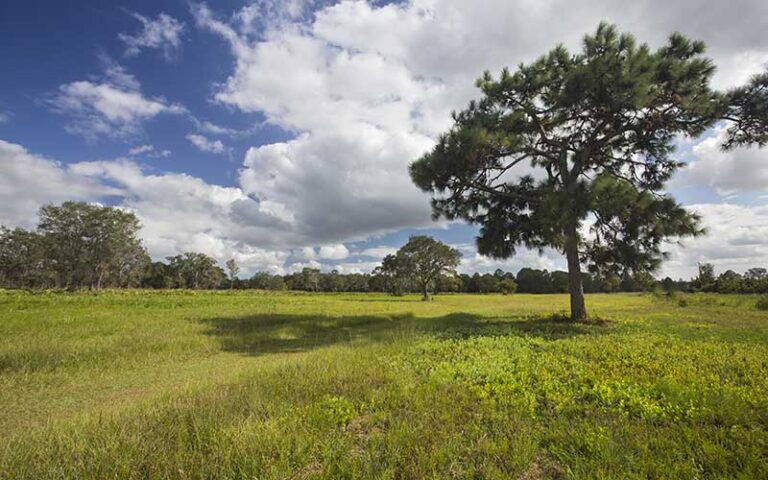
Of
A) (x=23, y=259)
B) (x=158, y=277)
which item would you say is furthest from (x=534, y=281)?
(x=23, y=259)

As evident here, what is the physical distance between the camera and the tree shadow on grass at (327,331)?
1334 cm

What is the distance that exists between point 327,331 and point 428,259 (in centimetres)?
4504

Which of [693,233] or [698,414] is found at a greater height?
[693,233]

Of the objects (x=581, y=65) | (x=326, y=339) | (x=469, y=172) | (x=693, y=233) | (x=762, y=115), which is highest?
(x=581, y=65)

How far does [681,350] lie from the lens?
9312mm

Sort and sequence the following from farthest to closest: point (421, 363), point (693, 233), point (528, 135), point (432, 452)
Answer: point (528, 135) → point (693, 233) → point (421, 363) → point (432, 452)

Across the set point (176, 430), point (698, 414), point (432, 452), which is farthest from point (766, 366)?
point (176, 430)

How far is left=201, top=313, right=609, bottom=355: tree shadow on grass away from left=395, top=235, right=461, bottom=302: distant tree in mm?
40354

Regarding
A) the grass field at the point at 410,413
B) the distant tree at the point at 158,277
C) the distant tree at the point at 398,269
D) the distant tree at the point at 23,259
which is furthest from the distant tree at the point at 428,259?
the distant tree at the point at 158,277

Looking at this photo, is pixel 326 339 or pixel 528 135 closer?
pixel 326 339

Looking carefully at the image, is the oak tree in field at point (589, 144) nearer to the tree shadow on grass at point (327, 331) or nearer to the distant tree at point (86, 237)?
the tree shadow on grass at point (327, 331)

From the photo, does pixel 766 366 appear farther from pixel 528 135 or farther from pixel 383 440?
pixel 528 135

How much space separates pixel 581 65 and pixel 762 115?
716 cm

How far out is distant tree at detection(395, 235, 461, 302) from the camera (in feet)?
201
